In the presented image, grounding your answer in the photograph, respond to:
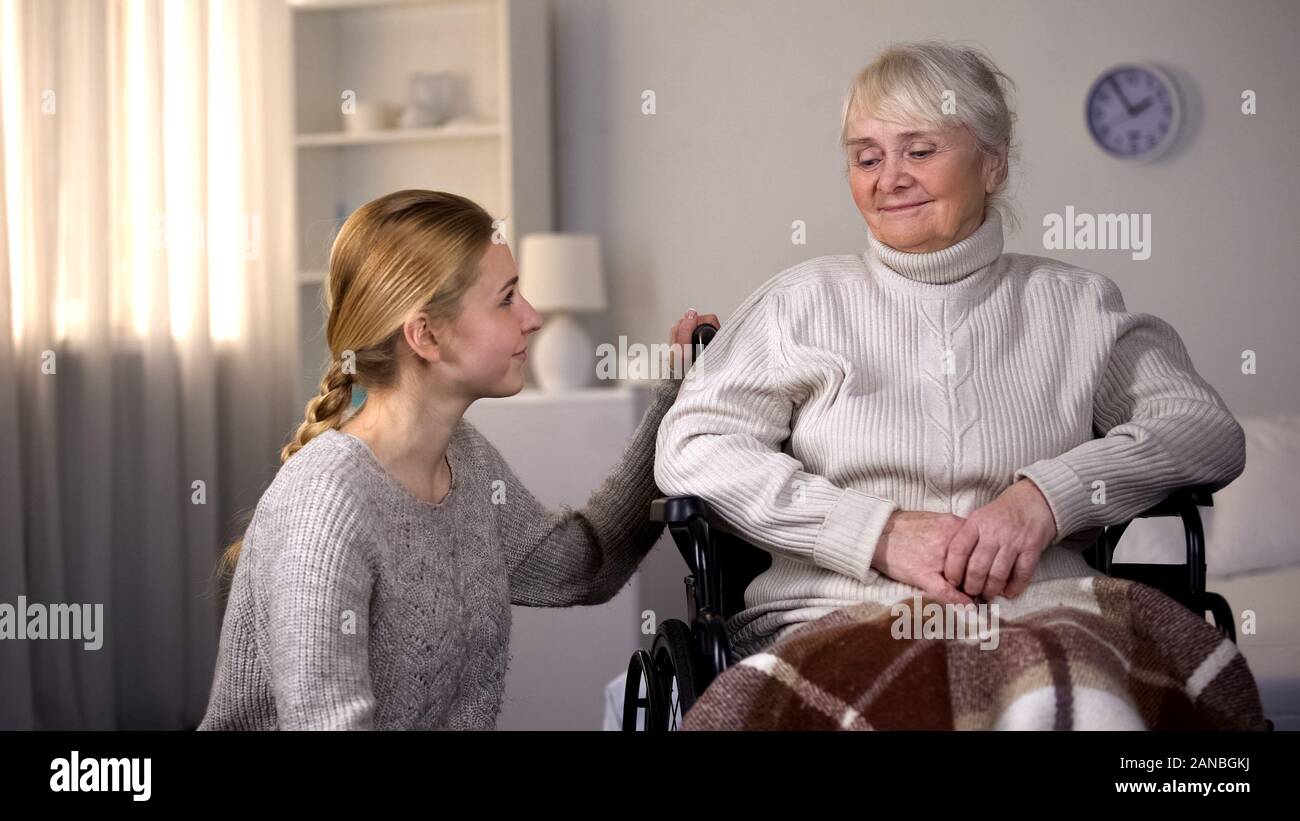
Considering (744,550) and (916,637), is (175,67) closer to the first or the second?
(744,550)

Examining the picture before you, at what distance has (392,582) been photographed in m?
1.46

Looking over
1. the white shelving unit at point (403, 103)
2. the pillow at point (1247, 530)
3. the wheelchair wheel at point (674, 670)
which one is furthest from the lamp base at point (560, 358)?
the wheelchair wheel at point (674, 670)

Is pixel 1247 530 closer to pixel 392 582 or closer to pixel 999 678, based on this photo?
pixel 999 678

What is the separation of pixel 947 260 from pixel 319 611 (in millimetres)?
894

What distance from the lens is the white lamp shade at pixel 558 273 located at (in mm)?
3520

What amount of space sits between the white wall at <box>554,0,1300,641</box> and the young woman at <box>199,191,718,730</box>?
5.99 ft

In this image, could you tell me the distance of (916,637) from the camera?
1.32 m

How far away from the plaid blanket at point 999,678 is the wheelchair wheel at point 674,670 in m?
0.16

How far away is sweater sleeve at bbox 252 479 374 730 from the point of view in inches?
52.4

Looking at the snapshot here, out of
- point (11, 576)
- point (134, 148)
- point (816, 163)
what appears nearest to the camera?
point (11, 576)

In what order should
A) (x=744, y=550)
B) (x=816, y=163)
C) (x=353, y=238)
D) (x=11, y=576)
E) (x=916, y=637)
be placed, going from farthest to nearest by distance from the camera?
(x=816, y=163)
(x=11, y=576)
(x=744, y=550)
(x=353, y=238)
(x=916, y=637)
